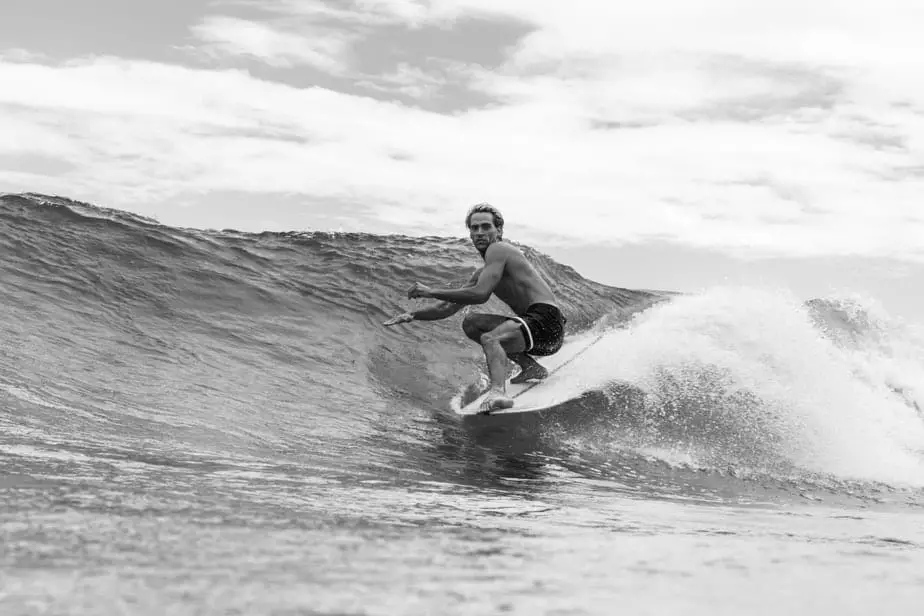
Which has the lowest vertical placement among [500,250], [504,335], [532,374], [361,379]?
[361,379]

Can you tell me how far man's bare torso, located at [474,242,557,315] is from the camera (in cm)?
756

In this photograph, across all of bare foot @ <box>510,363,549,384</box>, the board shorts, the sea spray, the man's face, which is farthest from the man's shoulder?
the sea spray

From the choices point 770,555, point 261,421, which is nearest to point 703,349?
point 261,421

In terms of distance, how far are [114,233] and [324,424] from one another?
24.4 ft

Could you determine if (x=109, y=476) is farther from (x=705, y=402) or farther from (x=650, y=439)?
(x=705, y=402)

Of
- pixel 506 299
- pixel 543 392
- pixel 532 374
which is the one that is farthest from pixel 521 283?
pixel 543 392

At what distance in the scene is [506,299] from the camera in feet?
25.6

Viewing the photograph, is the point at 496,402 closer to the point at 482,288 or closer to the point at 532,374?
the point at 532,374

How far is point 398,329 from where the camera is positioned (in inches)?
460

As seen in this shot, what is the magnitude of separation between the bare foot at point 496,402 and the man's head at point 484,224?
137cm

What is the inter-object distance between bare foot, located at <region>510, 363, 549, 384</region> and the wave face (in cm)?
41

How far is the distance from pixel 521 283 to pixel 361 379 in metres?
2.57

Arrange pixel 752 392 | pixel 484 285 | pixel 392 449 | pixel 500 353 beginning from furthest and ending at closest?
pixel 484 285 < pixel 500 353 < pixel 752 392 < pixel 392 449

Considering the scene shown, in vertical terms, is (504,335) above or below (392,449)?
above
